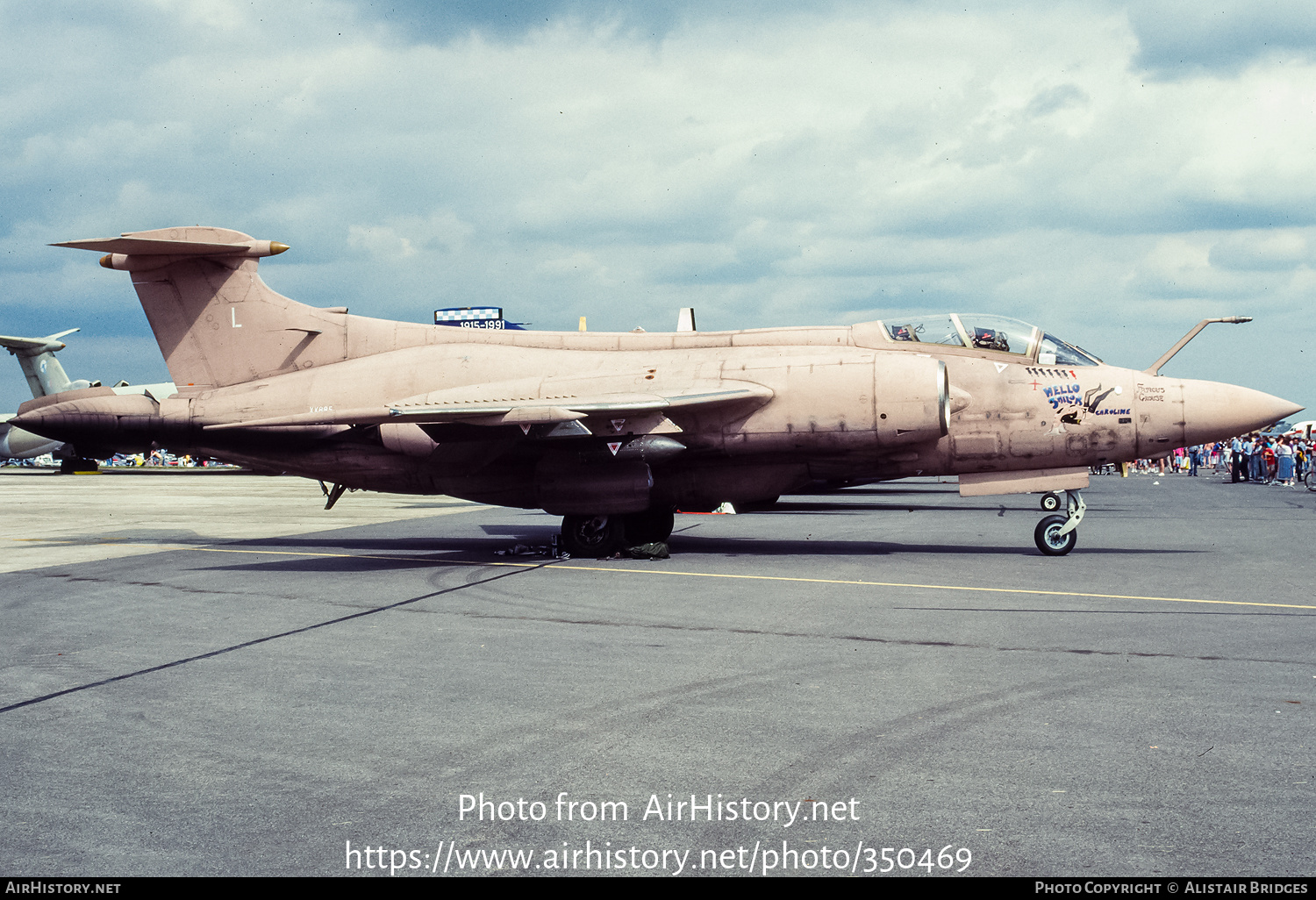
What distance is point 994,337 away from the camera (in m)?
13.7

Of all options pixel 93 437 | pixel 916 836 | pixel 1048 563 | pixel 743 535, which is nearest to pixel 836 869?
pixel 916 836

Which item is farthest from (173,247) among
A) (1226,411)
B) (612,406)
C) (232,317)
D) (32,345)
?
(32,345)

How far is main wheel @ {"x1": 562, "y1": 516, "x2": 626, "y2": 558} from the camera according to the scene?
46.4ft

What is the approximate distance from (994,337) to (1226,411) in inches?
122

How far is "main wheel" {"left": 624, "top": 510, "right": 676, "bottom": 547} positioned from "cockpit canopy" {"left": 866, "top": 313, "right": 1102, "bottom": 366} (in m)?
4.21

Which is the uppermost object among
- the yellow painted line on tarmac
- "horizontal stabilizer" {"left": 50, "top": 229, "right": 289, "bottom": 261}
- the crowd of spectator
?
"horizontal stabilizer" {"left": 50, "top": 229, "right": 289, "bottom": 261}

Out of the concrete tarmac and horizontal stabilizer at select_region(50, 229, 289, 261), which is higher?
horizontal stabilizer at select_region(50, 229, 289, 261)

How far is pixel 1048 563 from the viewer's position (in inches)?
503

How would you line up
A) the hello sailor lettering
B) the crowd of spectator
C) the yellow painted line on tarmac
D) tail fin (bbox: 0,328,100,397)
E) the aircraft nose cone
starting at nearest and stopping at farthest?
the yellow painted line on tarmac < the aircraft nose cone < the hello sailor lettering < the crowd of spectator < tail fin (bbox: 0,328,100,397)

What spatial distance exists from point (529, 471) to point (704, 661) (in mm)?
7754

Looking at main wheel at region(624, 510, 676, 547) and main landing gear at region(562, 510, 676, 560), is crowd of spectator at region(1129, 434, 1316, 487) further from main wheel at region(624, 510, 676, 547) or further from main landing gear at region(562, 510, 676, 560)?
main landing gear at region(562, 510, 676, 560)

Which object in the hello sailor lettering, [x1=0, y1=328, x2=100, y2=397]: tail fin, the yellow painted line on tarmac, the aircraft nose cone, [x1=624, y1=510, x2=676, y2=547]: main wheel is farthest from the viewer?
[x1=0, y1=328, x2=100, y2=397]: tail fin

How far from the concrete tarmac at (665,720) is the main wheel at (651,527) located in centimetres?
196

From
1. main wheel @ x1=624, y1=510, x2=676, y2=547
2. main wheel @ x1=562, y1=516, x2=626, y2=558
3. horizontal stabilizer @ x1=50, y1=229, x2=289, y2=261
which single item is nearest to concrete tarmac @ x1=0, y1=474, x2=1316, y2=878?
main wheel @ x1=562, y1=516, x2=626, y2=558
